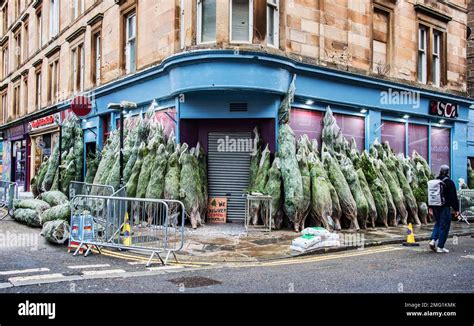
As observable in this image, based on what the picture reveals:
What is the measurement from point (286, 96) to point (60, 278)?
8847 millimetres

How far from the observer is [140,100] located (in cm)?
1591

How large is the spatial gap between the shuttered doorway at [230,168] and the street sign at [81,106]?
8.74 meters

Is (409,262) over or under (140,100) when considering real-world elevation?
under

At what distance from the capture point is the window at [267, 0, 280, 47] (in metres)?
13.6

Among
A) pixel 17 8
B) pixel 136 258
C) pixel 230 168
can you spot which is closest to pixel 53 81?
pixel 17 8

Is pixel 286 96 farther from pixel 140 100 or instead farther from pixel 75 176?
pixel 75 176

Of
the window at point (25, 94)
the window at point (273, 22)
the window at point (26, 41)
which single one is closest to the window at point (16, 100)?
the window at point (25, 94)

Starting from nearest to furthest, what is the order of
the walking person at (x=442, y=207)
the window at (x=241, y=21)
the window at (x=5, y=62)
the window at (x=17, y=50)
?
the walking person at (x=442, y=207) < the window at (x=241, y=21) < the window at (x=17, y=50) < the window at (x=5, y=62)

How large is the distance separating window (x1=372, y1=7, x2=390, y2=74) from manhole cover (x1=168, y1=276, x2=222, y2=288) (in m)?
12.6

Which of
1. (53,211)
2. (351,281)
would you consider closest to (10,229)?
(53,211)

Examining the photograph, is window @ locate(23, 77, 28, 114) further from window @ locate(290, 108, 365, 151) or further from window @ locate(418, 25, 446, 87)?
window @ locate(418, 25, 446, 87)

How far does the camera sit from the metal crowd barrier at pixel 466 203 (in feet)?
50.5

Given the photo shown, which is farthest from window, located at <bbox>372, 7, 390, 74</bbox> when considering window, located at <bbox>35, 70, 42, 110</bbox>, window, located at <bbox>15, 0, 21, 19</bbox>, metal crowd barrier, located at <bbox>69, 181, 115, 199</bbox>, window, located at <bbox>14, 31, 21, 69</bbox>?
window, located at <bbox>15, 0, 21, 19</bbox>

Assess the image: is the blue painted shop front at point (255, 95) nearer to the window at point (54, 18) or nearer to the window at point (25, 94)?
the window at point (54, 18)
